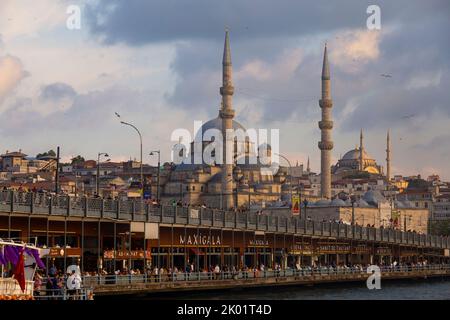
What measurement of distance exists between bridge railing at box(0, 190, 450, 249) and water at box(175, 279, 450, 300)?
194 inches

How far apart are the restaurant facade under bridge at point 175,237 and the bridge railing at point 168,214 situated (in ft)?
0.17

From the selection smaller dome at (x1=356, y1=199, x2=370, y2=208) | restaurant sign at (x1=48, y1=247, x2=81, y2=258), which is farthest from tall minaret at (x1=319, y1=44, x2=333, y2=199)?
restaurant sign at (x1=48, y1=247, x2=81, y2=258)

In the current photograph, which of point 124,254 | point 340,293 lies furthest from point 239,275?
point 124,254

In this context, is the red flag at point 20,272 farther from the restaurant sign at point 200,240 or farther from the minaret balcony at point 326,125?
the minaret balcony at point 326,125

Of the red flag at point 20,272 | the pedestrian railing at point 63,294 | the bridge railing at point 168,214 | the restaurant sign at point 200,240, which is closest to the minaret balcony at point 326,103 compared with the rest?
the bridge railing at point 168,214

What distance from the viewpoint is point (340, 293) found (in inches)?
2672

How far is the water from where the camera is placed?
5894 cm

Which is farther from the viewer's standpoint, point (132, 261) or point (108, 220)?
point (132, 261)

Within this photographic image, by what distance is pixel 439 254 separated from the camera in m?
107

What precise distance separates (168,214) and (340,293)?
13844mm

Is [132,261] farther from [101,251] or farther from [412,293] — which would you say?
[412,293]

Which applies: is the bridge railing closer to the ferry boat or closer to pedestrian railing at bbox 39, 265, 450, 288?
pedestrian railing at bbox 39, 265, 450, 288
